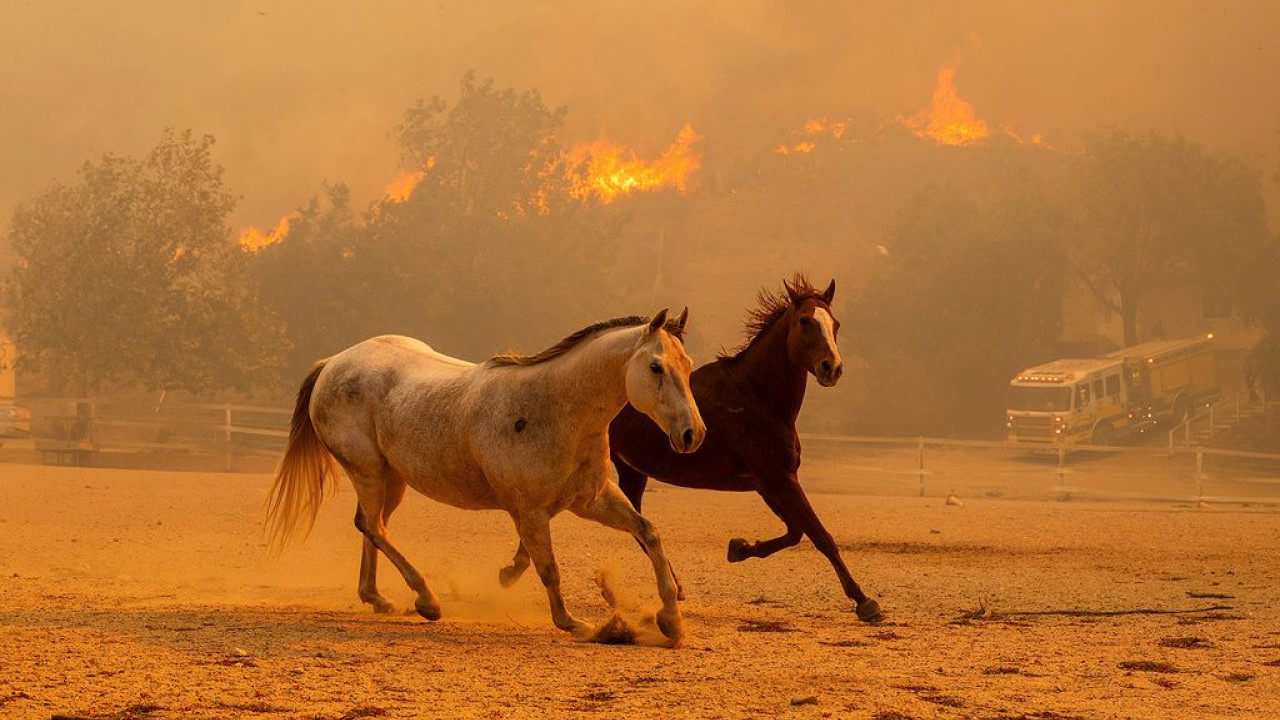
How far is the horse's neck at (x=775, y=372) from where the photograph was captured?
30.9 ft

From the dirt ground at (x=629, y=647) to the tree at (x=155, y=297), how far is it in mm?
17252

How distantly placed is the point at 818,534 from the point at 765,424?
891 mm

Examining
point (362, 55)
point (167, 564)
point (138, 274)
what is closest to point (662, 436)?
point (167, 564)

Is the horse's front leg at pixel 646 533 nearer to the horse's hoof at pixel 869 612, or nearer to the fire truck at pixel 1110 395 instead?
the horse's hoof at pixel 869 612

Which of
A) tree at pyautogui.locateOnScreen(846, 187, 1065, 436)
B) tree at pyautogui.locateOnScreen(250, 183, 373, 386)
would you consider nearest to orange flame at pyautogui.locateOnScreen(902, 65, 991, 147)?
tree at pyautogui.locateOnScreen(846, 187, 1065, 436)

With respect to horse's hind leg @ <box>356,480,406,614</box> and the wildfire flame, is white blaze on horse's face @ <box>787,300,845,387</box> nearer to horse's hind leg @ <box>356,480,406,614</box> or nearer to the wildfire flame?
horse's hind leg @ <box>356,480,406,614</box>

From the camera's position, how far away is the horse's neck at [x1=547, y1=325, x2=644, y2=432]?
301 inches

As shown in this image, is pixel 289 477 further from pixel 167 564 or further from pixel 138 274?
pixel 138 274

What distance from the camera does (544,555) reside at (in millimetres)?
7820

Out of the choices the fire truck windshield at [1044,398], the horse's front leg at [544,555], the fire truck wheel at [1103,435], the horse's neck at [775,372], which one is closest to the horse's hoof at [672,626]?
the horse's front leg at [544,555]

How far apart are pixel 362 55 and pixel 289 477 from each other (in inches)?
4481

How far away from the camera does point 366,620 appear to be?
28.3ft

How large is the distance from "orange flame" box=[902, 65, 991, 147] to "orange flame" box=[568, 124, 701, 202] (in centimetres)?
1684

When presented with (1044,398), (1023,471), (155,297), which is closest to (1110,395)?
(1044,398)
